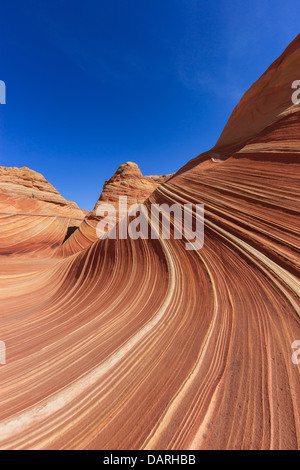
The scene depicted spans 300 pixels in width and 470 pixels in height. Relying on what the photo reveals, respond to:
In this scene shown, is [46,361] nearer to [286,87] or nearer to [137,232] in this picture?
[137,232]

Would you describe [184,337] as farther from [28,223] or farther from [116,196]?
[28,223]

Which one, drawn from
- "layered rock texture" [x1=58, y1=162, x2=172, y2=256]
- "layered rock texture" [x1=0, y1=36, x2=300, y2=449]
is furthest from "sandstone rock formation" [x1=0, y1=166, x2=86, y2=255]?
"layered rock texture" [x1=0, y1=36, x2=300, y2=449]

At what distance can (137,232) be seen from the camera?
2787 millimetres

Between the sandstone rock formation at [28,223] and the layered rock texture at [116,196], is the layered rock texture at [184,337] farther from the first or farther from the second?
the sandstone rock formation at [28,223]

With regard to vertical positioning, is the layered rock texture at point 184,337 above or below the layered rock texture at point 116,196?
below

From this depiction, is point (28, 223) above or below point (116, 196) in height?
below

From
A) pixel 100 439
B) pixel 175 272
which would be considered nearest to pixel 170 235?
pixel 175 272

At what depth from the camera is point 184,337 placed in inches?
49.4

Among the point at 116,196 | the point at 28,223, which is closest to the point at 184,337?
the point at 116,196

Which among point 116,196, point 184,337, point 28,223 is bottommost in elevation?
point 184,337

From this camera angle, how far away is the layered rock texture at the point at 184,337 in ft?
2.50

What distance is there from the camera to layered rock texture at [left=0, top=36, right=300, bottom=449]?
2.50ft

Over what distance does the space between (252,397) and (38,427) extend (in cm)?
103

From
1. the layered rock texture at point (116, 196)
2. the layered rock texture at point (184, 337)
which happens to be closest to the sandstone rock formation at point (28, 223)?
the layered rock texture at point (116, 196)
